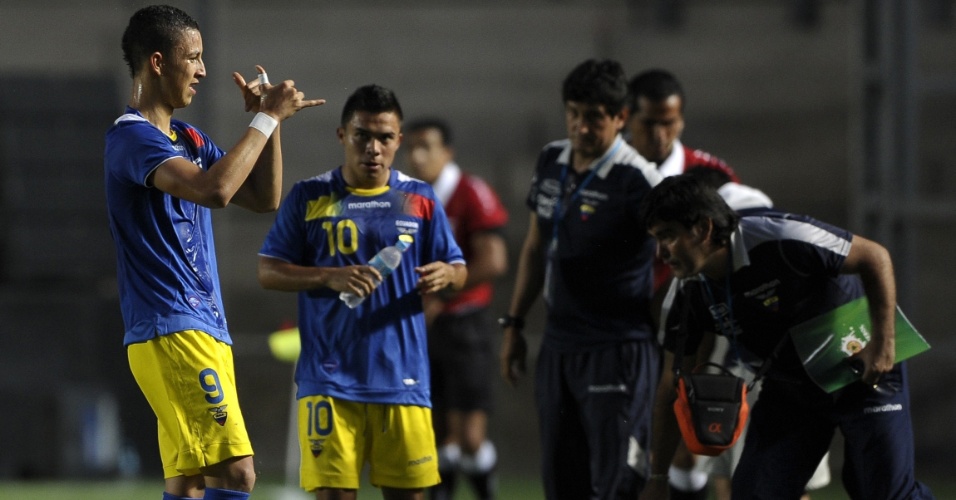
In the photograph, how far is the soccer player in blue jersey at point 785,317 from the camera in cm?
430

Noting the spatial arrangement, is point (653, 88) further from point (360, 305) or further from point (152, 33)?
point (152, 33)

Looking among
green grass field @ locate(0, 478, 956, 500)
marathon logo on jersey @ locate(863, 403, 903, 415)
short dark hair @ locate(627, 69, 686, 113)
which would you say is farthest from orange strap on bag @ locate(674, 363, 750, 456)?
green grass field @ locate(0, 478, 956, 500)

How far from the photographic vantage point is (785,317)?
4480 mm

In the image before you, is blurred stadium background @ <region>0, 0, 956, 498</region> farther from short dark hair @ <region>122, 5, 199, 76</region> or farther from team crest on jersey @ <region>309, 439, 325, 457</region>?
short dark hair @ <region>122, 5, 199, 76</region>

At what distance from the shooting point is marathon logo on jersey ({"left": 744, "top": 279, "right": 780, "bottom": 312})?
440 cm

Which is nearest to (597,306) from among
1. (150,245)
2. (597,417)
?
(597,417)

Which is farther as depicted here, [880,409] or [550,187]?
[550,187]

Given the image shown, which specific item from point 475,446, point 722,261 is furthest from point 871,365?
point 475,446

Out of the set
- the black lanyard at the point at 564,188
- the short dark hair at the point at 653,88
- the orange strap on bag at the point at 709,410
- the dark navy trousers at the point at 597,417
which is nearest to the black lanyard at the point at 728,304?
the orange strap on bag at the point at 709,410

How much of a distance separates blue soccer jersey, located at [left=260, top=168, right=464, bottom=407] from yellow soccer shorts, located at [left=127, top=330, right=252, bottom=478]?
735 mm

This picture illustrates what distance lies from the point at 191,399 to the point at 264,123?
2.65ft

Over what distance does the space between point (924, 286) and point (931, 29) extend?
172 centimetres

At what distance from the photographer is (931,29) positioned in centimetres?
940

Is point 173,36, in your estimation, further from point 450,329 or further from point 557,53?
point 557,53
